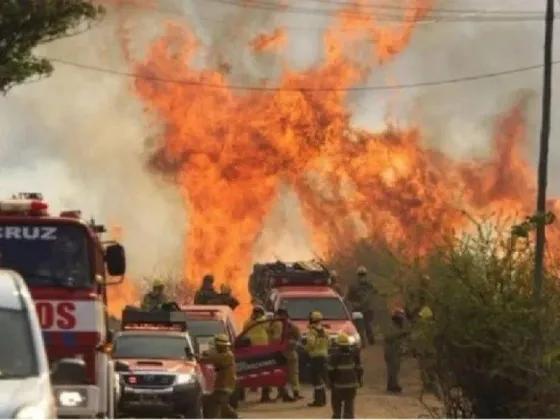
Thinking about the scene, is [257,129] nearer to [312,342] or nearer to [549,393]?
[312,342]

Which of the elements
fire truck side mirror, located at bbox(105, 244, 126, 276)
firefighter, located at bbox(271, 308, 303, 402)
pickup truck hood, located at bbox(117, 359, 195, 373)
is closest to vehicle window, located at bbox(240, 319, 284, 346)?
firefighter, located at bbox(271, 308, 303, 402)

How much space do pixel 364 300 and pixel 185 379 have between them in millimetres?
12805

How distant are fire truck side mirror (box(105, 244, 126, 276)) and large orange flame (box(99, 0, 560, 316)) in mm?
33905

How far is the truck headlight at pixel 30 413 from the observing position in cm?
1094

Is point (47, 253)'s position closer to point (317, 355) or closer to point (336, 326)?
point (317, 355)

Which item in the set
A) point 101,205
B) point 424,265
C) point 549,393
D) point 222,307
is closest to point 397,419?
point 424,265

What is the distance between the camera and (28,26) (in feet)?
99.9

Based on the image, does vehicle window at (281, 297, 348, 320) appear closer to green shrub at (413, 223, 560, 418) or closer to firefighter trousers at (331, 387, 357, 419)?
firefighter trousers at (331, 387, 357, 419)

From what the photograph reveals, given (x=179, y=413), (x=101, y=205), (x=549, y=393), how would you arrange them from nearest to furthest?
(x=549, y=393)
(x=179, y=413)
(x=101, y=205)

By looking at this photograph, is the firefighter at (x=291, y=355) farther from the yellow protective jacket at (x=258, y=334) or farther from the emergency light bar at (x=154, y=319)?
the emergency light bar at (x=154, y=319)

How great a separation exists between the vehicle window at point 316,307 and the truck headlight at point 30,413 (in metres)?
24.8

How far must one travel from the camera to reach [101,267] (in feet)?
62.0

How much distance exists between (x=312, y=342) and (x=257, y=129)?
75.5 feet

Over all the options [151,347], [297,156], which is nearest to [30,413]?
[151,347]
